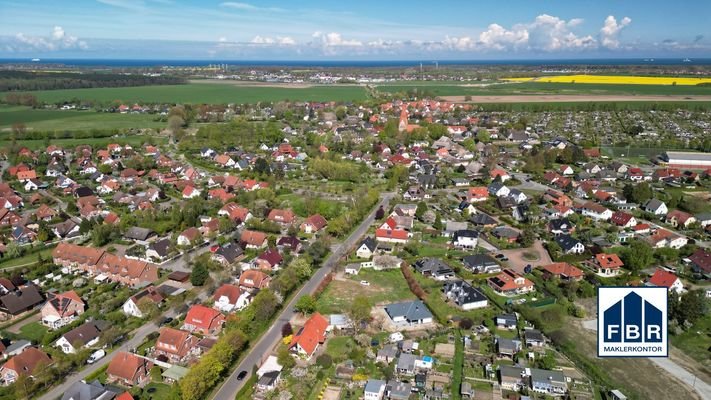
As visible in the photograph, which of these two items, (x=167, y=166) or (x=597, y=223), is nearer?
(x=597, y=223)

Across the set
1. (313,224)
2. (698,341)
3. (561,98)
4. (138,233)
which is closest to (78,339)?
(138,233)

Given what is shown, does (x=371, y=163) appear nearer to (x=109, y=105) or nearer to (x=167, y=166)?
(x=167, y=166)

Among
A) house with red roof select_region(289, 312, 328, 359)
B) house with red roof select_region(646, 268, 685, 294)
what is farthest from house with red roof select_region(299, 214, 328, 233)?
house with red roof select_region(646, 268, 685, 294)

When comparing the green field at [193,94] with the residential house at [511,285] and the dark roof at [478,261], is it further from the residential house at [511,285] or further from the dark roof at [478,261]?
the residential house at [511,285]

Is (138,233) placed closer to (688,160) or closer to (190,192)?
(190,192)

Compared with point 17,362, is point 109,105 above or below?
above

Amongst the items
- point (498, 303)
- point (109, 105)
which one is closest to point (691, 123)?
point (498, 303)

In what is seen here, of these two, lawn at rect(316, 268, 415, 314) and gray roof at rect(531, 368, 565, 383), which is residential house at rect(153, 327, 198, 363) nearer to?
lawn at rect(316, 268, 415, 314)
